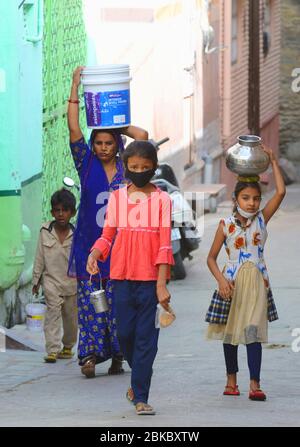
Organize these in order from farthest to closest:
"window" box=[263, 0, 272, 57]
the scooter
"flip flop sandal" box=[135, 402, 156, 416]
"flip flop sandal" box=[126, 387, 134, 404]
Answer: "window" box=[263, 0, 272, 57]
the scooter
"flip flop sandal" box=[126, 387, 134, 404]
"flip flop sandal" box=[135, 402, 156, 416]

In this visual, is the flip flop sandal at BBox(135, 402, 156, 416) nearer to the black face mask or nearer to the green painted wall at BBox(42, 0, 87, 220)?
the black face mask

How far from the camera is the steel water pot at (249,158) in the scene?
7441 millimetres

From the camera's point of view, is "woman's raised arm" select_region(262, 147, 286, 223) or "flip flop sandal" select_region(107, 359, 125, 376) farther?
"flip flop sandal" select_region(107, 359, 125, 376)

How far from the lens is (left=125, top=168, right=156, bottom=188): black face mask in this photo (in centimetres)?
696

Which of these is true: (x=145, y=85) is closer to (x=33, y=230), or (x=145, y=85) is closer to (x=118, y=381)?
(x=33, y=230)

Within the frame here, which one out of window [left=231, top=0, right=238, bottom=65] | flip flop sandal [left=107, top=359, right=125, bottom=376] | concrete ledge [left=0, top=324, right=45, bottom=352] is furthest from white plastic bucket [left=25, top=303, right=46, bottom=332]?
window [left=231, top=0, right=238, bottom=65]

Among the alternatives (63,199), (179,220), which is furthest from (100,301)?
(179,220)

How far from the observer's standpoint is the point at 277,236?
698 inches

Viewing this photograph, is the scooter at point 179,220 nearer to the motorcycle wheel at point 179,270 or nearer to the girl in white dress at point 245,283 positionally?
the motorcycle wheel at point 179,270

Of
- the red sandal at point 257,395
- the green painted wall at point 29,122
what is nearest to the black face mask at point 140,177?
the red sandal at point 257,395

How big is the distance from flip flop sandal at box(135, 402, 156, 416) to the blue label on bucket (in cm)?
195

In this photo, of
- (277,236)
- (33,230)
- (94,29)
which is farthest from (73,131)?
(277,236)

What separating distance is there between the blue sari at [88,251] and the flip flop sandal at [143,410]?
1.35 meters

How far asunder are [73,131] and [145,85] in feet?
27.8
